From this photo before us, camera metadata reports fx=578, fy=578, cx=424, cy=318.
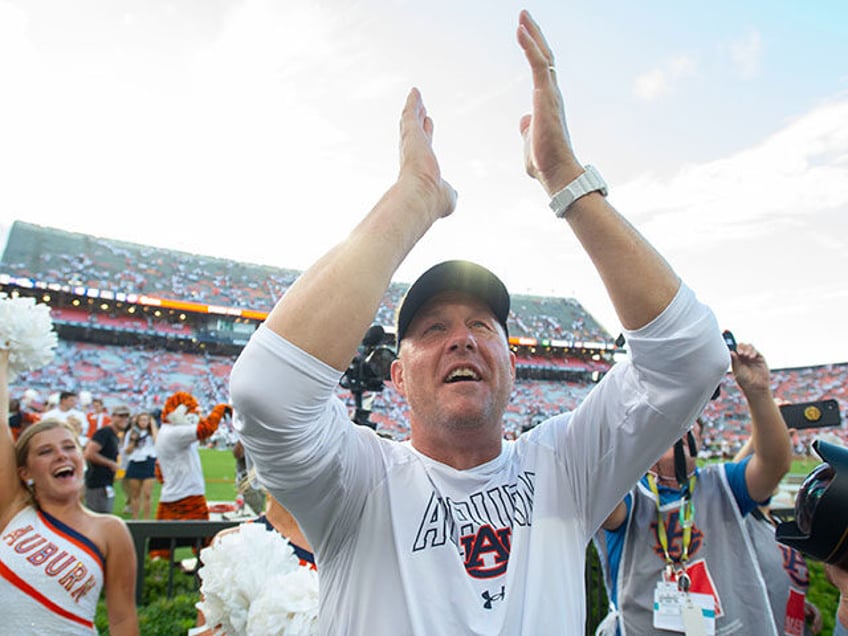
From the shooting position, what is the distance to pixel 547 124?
4.57 feet

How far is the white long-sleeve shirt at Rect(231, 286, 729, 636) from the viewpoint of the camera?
1156mm

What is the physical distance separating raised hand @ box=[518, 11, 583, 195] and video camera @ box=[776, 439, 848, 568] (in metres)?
1.12

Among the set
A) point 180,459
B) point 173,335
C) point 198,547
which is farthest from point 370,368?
point 173,335

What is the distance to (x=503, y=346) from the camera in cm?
171

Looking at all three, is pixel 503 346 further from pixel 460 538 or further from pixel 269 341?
pixel 269 341

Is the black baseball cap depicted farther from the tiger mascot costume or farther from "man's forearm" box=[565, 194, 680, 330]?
the tiger mascot costume

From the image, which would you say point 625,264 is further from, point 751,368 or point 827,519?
point 751,368

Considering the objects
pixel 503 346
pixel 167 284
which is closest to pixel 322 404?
pixel 503 346

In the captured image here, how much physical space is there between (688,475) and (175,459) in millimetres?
5925

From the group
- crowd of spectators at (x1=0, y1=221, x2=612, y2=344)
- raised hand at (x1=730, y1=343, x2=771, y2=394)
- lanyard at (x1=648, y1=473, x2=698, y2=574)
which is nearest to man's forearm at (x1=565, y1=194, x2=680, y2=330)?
raised hand at (x1=730, y1=343, x2=771, y2=394)

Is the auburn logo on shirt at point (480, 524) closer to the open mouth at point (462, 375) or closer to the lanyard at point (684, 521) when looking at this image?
the open mouth at point (462, 375)

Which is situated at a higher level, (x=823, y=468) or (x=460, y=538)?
(x=823, y=468)

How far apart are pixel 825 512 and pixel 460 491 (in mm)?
1006

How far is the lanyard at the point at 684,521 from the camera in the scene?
2.79m
